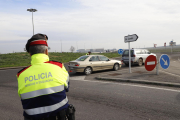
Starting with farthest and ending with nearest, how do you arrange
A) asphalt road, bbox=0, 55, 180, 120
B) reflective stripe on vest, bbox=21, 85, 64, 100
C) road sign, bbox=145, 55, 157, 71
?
road sign, bbox=145, 55, 157, 71, asphalt road, bbox=0, 55, 180, 120, reflective stripe on vest, bbox=21, 85, 64, 100

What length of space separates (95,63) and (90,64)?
499 millimetres

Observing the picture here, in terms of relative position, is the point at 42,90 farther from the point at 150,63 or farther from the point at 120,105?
the point at 150,63

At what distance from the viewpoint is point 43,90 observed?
167 cm

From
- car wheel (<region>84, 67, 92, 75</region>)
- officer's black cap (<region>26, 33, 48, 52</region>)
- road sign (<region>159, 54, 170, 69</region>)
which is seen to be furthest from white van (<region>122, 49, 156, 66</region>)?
officer's black cap (<region>26, 33, 48, 52</region>)

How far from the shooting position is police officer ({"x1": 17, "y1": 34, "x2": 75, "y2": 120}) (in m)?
1.67

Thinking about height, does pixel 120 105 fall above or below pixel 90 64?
below

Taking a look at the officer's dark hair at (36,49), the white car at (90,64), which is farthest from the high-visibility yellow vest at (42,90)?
the white car at (90,64)

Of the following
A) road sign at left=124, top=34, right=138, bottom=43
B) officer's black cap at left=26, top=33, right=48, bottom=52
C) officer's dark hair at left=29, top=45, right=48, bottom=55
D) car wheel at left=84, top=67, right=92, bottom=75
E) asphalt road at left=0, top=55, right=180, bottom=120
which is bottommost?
asphalt road at left=0, top=55, right=180, bottom=120

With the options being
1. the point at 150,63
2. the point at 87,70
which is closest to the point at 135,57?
the point at 87,70

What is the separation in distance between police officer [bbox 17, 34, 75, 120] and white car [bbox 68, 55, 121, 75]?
8.87 meters

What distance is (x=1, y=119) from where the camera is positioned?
Answer: 3.93m

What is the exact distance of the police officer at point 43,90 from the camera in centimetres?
167

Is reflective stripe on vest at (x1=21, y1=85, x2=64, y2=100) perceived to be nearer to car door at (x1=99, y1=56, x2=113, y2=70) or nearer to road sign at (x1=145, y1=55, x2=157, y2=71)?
road sign at (x1=145, y1=55, x2=157, y2=71)

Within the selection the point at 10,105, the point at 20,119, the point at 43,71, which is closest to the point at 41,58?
the point at 43,71
